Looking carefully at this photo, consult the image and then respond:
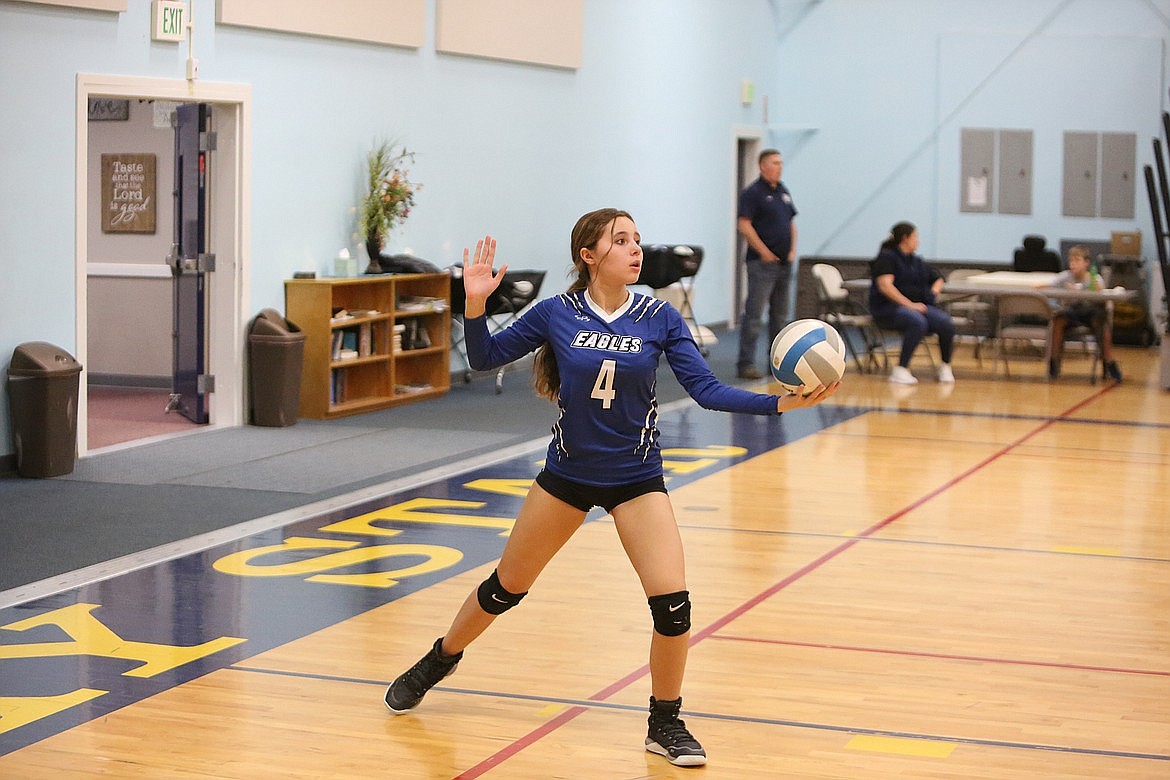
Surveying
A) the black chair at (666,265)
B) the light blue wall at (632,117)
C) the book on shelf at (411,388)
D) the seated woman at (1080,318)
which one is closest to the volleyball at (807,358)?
the light blue wall at (632,117)

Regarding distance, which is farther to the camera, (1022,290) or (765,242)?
(1022,290)

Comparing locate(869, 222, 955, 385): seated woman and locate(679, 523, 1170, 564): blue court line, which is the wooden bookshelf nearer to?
locate(869, 222, 955, 385): seated woman

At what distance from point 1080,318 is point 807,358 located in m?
11.6

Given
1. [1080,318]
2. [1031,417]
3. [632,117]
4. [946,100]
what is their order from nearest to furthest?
[1031,417]
[1080,318]
[632,117]
[946,100]

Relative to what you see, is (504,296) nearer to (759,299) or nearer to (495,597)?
(759,299)

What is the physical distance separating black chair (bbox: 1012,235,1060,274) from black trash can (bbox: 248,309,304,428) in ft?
33.0

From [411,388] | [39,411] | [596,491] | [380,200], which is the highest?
[380,200]

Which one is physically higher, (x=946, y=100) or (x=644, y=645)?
(x=946, y=100)

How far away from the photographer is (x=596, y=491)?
4.54 meters

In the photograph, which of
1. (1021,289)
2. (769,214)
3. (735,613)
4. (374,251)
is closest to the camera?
(735,613)

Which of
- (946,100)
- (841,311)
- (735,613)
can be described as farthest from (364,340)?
(946,100)

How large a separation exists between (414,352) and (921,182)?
32.2 ft

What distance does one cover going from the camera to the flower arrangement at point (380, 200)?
40.5ft

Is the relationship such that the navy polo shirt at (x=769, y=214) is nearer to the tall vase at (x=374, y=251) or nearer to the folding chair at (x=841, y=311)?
the folding chair at (x=841, y=311)
